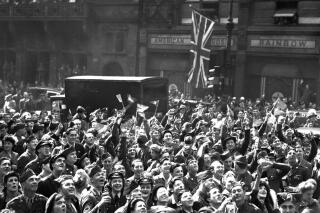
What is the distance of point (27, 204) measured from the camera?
21.6ft

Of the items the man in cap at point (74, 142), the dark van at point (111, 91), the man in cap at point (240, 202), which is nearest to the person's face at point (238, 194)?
the man in cap at point (240, 202)

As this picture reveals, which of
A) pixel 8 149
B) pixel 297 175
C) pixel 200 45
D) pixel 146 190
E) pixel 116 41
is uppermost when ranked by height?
pixel 116 41

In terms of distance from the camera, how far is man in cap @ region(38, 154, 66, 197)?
24.4 ft

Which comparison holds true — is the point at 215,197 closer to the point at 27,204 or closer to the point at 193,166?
the point at 193,166

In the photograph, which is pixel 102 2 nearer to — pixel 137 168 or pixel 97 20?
pixel 97 20

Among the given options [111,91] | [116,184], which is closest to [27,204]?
[116,184]

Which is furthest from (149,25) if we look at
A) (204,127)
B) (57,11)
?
(204,127)

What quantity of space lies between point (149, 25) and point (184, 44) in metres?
2.70

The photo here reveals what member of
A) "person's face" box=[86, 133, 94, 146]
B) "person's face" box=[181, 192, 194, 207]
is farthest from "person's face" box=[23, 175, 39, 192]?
"person's face" box=[86, 133, 94, 146]

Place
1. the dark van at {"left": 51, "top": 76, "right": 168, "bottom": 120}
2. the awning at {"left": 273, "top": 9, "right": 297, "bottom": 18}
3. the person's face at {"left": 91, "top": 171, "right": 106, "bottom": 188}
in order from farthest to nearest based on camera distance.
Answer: the awning at {"left": 273, "top": 9, "right": 297, "bottom": 18}, the dark van at {"left": 51, "top": 76, "right": 168, "bottom": 120}, the person's face at {"left": 91, "top": 171, "right": 106, "bottom": 188}

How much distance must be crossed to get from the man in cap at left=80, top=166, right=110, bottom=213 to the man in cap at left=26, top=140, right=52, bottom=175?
4.49ft

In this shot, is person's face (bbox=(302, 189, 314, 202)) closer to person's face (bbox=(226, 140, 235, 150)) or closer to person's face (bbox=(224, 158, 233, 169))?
person's face (bbox=(224, 158, 233, 169))

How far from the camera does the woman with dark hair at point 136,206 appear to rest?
591 centimetres

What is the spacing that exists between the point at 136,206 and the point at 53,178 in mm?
2140
